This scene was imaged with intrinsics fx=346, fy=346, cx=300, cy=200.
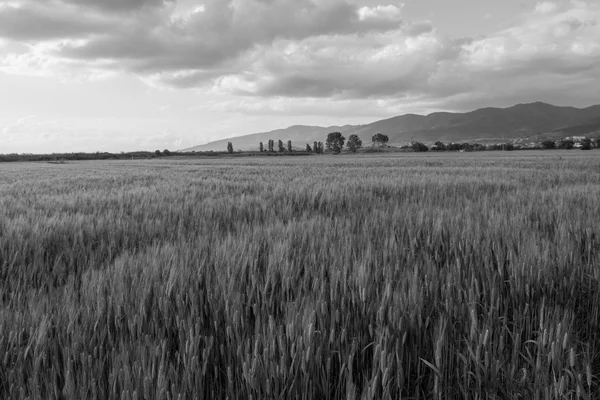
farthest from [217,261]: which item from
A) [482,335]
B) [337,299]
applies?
[482,335]

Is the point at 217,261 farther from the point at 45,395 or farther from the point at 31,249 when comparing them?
the point at 31,249

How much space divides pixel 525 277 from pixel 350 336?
1296mm

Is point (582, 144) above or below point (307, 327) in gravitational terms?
below

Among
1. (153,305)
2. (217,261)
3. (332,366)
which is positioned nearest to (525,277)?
(332,366)

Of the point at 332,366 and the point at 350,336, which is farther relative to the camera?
the point at 350,336

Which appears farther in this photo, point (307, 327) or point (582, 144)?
point (582, 144)

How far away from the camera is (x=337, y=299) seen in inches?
68.1

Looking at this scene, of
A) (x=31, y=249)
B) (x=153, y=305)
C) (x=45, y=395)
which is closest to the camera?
(x=45, y=395)

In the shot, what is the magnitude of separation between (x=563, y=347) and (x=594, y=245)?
2.18 metres

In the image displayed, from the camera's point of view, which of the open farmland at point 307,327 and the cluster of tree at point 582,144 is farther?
the cluster of tree at point 582,144

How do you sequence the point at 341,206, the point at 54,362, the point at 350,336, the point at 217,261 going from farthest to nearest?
the point at 341,206, the point at 217,261, the point at 350,336, the point at 54,362

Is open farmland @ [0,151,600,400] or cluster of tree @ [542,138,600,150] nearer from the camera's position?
open farmland @ [0,151,600,400]

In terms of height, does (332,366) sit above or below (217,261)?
below

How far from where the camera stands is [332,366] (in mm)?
1357
